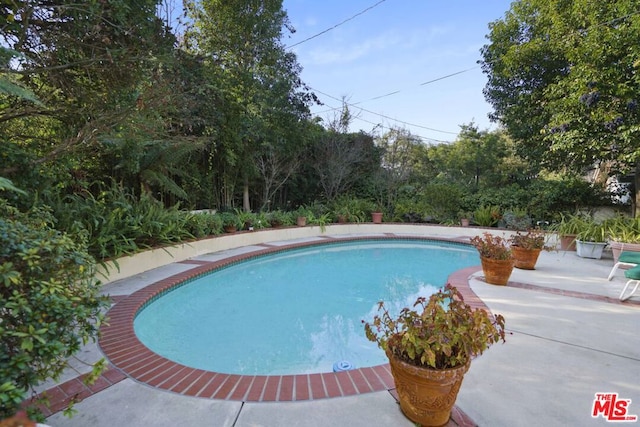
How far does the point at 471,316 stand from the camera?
1871mm

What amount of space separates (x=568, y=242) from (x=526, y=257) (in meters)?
3.03

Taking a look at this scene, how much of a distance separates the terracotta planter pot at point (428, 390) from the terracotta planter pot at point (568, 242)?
7973 mm

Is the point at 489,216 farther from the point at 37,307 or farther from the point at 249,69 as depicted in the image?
the point at 37,307

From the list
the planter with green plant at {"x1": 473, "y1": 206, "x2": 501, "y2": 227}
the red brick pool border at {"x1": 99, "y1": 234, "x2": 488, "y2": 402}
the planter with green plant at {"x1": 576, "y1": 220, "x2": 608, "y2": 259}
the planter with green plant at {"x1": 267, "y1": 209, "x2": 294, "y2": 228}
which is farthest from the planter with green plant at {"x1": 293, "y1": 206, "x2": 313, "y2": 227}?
the red brick pool border at {"x1": 99, "y1": 234, "x2": 488, "y2": 402}

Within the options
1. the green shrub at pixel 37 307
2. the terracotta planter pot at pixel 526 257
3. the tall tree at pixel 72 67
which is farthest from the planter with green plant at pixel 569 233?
the green shrub at pixel 37 307

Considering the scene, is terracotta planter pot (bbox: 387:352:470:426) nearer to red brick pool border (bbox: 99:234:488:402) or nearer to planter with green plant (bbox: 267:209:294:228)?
red brick pool border (bbox: 99:234:488:402)

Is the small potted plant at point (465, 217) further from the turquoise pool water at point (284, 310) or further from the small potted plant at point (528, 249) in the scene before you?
the small potted plant at point (528, 249)

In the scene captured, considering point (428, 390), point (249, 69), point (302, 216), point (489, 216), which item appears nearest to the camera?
point (428, 390)

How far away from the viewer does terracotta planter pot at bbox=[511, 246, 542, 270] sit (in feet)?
19.4

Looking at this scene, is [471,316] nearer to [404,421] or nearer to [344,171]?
[404,421]

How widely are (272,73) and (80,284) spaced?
969 centimetres

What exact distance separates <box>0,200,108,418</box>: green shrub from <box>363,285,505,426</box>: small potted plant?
1.72 metres

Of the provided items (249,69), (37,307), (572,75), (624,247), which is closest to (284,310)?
(37,307)

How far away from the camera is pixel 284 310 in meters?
4.75
